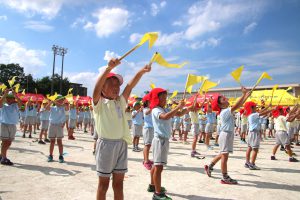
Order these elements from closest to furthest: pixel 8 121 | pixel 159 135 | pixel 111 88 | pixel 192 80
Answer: pixel 111 88
pixel 192 80
pixel 159 135
pixel 8 121

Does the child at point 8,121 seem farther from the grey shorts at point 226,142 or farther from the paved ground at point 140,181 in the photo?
the grey shorts at point 226,142

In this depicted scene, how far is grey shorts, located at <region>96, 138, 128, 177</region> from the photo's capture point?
334 cm

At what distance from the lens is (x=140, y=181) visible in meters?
5.95

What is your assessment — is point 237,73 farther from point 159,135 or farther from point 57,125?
point 57,125

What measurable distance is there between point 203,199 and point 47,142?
9.72 meters

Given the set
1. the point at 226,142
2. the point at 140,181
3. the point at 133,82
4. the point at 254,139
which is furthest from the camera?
the point at 254,139

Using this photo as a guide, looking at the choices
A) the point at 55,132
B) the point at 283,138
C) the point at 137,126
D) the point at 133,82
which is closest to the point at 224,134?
the point at 133,82

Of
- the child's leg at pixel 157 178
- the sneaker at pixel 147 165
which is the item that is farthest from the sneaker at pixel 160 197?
the sneaker at pixel 147 165

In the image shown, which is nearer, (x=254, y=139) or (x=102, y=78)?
(x=102, y=78)

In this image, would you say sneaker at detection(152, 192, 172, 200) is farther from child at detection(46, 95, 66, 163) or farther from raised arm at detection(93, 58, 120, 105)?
child at detection(46, 95, 66, 163)

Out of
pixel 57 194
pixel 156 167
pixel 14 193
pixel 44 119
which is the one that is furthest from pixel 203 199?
pixel 44 119

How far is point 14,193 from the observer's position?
482cm

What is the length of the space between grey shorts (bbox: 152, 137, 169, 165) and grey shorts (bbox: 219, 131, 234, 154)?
1.93m

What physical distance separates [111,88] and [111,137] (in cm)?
64
